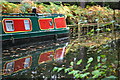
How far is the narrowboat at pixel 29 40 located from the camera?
6.13 metres

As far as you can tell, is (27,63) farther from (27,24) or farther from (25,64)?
(27,24)

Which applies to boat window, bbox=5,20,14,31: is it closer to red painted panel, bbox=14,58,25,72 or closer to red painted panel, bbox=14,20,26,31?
red painted panel, bbox=14,20,26,31

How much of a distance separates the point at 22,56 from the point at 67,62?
182 cm

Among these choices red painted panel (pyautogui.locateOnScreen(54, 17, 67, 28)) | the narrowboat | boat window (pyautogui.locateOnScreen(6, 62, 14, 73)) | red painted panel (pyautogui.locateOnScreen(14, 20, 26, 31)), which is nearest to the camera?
boat window (pyautogui.locateOnScreen(6, 62, 14, 73))

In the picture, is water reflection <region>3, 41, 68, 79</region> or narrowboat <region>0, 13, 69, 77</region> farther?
narrowboat <region>0, 13, 69, 77</region>

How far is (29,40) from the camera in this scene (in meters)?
9.74

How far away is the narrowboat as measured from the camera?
20.1 ft

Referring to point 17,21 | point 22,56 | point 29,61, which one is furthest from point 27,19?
point 29,61

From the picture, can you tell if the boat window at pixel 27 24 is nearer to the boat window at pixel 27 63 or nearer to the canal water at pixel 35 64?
the canal water at pixel 35 64

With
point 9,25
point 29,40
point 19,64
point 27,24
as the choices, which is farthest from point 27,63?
point 27,24

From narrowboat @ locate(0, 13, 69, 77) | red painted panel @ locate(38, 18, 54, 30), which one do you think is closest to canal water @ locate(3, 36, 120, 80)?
narrowboat @ locate(0, 13, 69, 77)

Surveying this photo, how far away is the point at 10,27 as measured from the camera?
923 cm

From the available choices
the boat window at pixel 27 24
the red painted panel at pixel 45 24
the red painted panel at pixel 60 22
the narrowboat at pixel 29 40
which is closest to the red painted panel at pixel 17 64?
the narrowboat at pixel 29 40

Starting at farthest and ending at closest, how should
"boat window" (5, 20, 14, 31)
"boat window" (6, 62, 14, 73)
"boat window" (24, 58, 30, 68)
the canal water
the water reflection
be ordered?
"boat window" (5, 20, 14, 31) < "boat window" (24, 58, 30, 68) < "boat window" (6, 62, 14, 73) < the water reflection < the canal water
